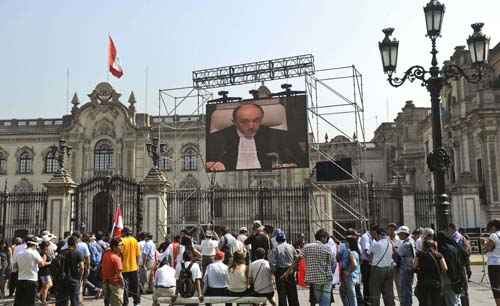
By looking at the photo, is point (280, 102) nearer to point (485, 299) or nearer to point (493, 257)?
point (485, 299)

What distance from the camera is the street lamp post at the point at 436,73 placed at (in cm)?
1056

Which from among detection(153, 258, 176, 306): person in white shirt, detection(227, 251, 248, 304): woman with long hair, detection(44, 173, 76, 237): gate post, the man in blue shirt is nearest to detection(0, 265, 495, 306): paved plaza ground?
the man in blue shirt

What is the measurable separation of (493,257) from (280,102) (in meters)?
17.4

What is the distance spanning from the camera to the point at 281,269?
10656mm

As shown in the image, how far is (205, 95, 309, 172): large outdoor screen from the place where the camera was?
86.8 ft

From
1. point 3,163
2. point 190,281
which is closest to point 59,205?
point 190,281

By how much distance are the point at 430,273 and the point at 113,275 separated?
18.1 ft

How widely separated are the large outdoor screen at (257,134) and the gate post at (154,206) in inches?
238

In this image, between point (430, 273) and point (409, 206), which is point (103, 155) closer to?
point (409, 206)

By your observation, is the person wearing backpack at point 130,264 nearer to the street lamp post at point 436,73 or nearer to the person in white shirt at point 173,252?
the person in white shirt at point 173,252

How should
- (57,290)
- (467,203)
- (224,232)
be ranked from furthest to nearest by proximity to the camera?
(467,203), (224,232), (57,290)

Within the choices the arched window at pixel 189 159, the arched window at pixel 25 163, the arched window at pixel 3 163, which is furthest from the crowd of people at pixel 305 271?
the arched window at pixel 3 163

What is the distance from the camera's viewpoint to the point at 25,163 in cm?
4266

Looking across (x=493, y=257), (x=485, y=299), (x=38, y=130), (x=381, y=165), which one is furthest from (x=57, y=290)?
(x=381, y=165)
